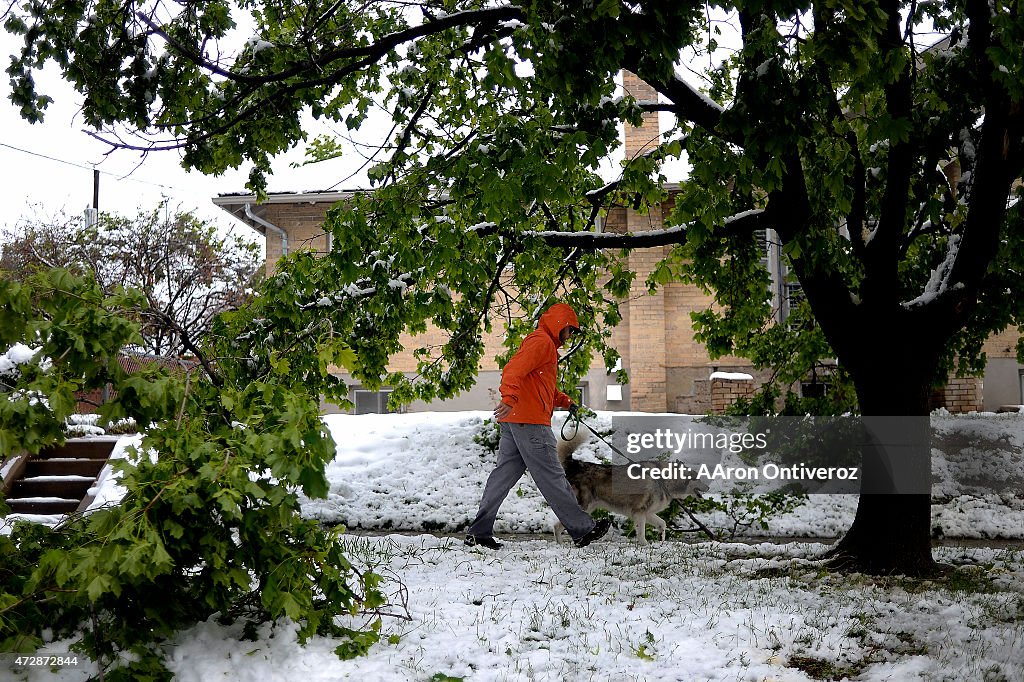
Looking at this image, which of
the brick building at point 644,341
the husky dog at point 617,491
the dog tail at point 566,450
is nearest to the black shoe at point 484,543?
the husky dog at point 617,491

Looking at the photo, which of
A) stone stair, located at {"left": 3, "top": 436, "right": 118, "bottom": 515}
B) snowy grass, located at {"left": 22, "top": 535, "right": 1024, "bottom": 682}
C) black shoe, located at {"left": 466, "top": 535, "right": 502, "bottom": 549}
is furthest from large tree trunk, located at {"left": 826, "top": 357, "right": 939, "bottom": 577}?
stone stair, located at {"left": 3, "top": 436, "right": 118, "bottom": 515}

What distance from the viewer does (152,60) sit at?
7.28 metres

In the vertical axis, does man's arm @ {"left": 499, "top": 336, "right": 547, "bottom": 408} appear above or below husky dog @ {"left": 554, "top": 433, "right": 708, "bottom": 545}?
above

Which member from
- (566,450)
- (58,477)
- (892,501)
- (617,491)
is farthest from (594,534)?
(58,477)

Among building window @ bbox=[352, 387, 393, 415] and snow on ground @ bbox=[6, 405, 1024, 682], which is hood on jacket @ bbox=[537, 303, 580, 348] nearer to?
snow on ground @ bbox=[6, 405, 1024, 682]

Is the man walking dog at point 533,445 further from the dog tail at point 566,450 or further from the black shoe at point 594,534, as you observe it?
the dog tail at point 566,450

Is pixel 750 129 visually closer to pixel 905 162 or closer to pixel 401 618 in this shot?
pixel 905 162

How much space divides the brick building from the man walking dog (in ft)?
37.7

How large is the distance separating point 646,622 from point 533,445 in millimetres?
2573

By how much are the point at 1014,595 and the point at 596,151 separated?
4.22 m

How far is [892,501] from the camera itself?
695cm

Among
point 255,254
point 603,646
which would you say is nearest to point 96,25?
point 603,646

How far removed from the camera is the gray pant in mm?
7359

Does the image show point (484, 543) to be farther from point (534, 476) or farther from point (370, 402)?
point (370, 402)
